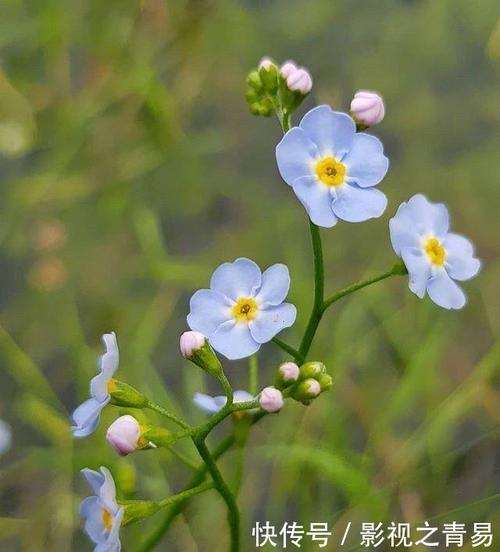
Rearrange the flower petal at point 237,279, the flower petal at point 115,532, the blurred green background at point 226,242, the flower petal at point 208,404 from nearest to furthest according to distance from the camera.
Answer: the flower petal at point 115,532, the flower petal at point 237,279, the flower petal at point 208,404, the blurred green background at point 226,242

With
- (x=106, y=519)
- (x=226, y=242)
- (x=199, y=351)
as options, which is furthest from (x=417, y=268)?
(x=226, y=242)

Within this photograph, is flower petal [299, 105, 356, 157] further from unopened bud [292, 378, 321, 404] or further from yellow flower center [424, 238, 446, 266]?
unopened bud [292, 378, 321, 404]

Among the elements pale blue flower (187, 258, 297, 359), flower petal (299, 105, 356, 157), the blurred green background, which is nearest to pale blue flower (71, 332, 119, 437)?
pale blue flower (187, 258, 297, 359)

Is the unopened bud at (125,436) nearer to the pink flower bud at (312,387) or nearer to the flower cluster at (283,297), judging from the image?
the flower cluster at (283,297)

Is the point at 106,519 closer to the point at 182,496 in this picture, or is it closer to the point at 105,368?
the point at 182,496

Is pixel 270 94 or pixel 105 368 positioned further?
pixel 270 94

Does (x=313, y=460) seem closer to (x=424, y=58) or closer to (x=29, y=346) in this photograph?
(x=29, y=346)

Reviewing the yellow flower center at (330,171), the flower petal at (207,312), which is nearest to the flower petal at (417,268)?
the yellow flower center at (330,171)
